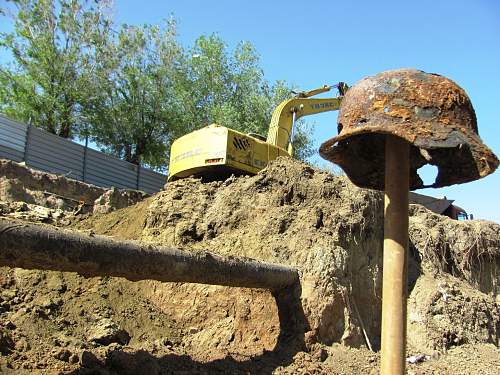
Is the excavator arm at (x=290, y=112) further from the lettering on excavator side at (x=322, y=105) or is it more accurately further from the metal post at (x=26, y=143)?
the metal post at (x=26, y=143)

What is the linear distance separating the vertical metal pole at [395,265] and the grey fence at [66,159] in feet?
47.9

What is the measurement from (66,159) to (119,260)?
13970mm

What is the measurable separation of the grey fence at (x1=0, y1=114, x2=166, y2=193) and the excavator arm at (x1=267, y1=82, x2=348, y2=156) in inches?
290

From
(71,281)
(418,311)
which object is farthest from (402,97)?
(418,311)

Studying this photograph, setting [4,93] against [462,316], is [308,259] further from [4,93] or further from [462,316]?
[4,93]

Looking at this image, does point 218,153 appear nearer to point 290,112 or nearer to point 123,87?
point 290,112

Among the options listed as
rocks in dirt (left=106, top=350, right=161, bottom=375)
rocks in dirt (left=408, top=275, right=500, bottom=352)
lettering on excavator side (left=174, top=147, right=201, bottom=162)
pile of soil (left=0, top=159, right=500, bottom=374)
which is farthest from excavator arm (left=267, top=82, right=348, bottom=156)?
rocks in dirt (left=106, top=350, right=161, bottom=375)

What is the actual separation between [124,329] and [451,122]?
4712 mm

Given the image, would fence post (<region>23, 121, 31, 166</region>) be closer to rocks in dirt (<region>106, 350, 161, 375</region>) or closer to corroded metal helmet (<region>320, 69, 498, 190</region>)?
rocks in dirt (<region>106, 350, 161, 375</region>)

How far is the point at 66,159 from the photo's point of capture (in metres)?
17.6

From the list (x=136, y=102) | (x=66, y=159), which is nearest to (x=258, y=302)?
(x=66, y=159)

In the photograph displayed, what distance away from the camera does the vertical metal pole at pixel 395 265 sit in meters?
2.79

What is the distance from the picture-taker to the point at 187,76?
29.6m

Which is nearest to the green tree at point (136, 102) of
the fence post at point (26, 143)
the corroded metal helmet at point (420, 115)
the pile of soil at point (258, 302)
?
the fence post at point (26, 143)
